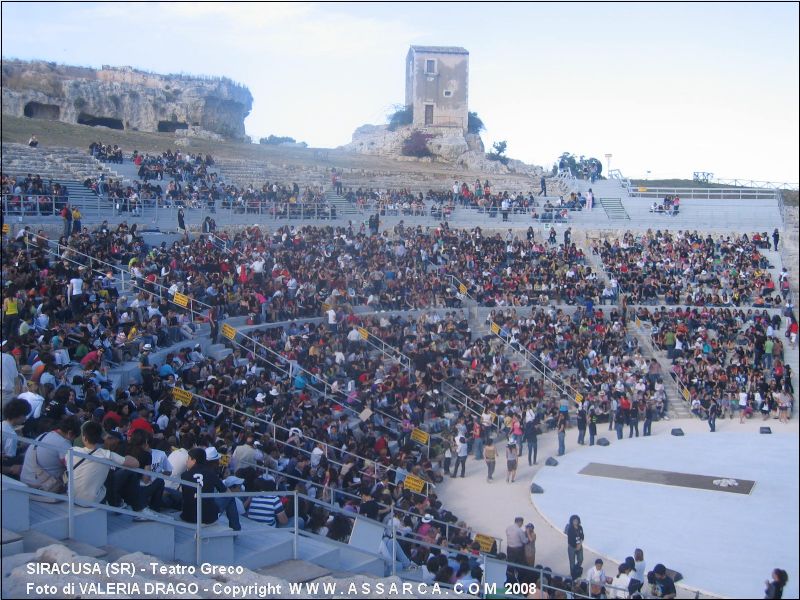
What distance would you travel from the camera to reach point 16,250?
17.3 metres

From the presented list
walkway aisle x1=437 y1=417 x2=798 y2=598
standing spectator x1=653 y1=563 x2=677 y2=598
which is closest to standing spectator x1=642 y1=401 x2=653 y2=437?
walkway aisle x1=437 y1=417 x2=798 y2=598

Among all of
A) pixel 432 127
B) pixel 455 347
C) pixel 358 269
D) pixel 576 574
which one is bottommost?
pixel 576 574

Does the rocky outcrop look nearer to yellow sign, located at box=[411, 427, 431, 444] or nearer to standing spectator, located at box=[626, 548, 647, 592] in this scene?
yellow sign, located at box=[411, 427, 431, 444]

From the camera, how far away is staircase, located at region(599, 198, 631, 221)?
1404 inches

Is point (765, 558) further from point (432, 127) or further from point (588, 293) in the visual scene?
point (432, 127)

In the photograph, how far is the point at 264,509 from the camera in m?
8.91

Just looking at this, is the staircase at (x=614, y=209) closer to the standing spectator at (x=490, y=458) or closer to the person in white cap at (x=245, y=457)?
the standing spectator at (x=490, y=458)

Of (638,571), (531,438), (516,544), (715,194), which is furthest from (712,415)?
(715,194)

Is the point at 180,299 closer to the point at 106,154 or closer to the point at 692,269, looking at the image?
the point at 106,154

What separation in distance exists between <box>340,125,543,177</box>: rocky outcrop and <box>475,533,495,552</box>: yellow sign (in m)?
44.5

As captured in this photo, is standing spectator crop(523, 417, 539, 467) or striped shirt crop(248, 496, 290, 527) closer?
striped shirt crop(248, 496, 290, 527)

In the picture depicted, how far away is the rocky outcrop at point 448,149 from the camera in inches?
2185

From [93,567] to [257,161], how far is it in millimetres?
36030

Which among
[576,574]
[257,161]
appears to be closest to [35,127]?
[257,161]
